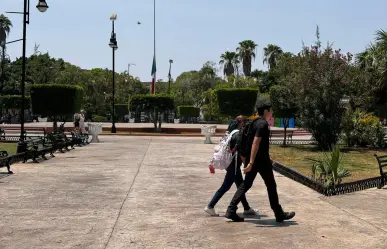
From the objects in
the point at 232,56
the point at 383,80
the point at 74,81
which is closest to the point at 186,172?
the point at 383,80

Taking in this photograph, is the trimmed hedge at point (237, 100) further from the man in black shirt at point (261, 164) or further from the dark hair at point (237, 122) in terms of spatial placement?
the man in black shirt at point (261, 164)

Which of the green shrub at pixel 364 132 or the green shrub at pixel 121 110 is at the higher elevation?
the green shrub at pixel 121 110

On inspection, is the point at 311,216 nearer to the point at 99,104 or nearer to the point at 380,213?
the point at 380,213

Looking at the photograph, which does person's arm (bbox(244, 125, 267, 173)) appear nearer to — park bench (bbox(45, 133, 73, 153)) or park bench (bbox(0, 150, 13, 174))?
park bench (bbox(0, 150, 13, 174))

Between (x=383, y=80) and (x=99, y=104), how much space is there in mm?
48983

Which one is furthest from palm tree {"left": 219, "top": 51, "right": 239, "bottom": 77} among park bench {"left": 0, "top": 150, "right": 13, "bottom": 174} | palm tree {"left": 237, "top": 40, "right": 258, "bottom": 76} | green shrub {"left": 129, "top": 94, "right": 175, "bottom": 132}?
park bench {"left": 0, "top": 150, "right": 13, "bottom": 174}

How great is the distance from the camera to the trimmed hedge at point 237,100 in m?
31.1

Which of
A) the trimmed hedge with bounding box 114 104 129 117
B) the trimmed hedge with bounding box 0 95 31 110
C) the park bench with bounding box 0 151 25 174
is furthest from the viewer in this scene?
the trimmed hedge with bounding box 114 104 129 117

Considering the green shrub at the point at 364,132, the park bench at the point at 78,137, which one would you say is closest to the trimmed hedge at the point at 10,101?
the park bench at the point at 78,137

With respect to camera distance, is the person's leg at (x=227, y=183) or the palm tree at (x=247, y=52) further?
the palm tree at (x=247, y=52)

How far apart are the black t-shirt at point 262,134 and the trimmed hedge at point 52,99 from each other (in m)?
20.1

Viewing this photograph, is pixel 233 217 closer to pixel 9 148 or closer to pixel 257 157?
pixel 257 157

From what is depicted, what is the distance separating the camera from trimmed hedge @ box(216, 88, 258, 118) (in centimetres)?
3111

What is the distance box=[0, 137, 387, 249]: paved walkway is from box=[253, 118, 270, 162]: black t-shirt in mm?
900
